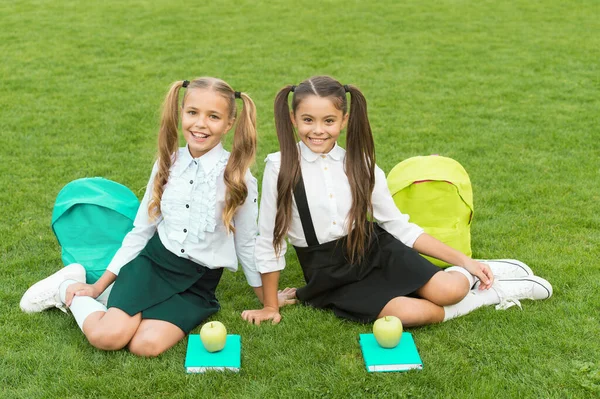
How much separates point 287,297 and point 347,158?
91 cm

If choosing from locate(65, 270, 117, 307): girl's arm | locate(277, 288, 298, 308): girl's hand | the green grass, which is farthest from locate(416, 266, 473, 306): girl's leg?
locate(65, 270, 117, 307): girl's arm

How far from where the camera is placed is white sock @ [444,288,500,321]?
3.85 m

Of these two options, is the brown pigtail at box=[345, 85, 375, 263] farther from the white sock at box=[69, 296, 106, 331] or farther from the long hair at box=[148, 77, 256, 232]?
the white sock at box=[69, 296, 106, 331]

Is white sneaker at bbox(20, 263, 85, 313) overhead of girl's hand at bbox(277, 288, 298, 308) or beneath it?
overhead

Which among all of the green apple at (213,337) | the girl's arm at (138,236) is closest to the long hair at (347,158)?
the green apple at (213,337)

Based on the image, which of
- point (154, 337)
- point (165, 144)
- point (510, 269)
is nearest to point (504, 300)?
point (510, 269)

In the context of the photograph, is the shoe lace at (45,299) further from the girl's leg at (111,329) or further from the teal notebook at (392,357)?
the teal notebook at (392,357)

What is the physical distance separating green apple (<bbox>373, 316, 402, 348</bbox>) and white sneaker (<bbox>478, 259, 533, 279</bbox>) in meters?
1.03

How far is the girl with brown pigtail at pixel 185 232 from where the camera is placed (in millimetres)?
3752

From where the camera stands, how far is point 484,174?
6223 mm

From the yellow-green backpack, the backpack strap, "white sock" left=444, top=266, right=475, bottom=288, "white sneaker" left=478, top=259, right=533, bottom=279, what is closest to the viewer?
the backpack strap

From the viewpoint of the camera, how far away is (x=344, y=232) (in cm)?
386

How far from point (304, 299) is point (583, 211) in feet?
8.17

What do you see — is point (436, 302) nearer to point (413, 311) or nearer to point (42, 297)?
point (413, 311)
